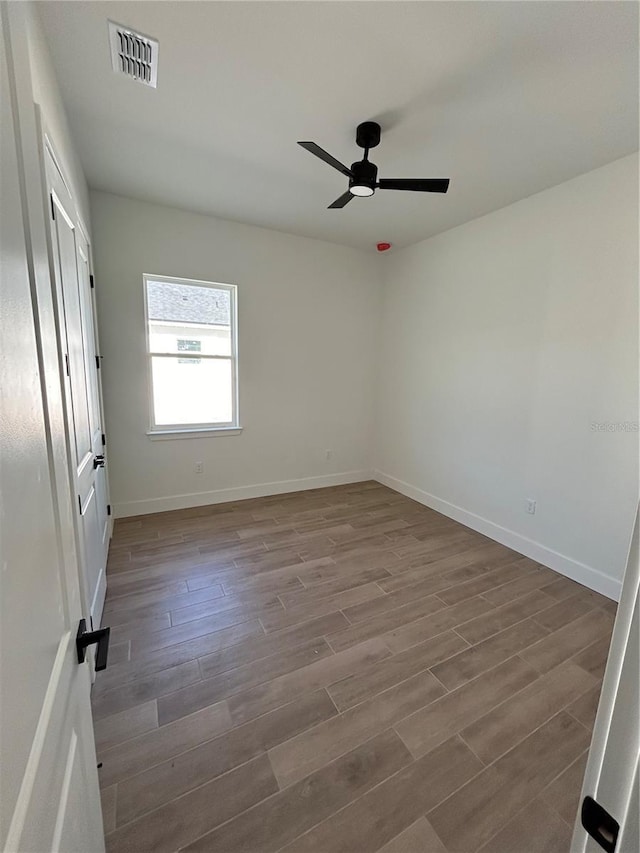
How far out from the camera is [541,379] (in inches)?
112

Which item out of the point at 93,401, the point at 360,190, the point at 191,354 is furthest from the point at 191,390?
the point at 360,190

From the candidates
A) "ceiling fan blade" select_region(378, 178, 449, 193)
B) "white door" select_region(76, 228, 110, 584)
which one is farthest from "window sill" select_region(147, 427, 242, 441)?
"ceiling fan blade" select_region(378, 178, 449, 193)

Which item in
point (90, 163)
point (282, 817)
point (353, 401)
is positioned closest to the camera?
point (282, 817)

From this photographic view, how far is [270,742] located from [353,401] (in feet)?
11.8

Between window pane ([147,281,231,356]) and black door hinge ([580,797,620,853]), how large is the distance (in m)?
3.78

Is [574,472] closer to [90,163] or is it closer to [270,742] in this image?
[270,742]

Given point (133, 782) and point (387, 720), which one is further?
point (387, 720)

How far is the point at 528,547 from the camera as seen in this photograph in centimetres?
297

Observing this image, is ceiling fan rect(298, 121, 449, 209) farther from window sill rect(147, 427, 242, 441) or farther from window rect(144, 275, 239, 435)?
window sill rect(147, 427, 242, 441)

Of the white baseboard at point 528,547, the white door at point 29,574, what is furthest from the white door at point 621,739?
the white baseboard at point 528,547

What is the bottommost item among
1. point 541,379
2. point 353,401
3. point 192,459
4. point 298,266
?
point 192,459

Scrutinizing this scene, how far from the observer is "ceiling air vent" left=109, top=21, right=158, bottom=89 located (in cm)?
155

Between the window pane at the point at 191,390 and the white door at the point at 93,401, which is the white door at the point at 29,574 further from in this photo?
the window pane at the point at 191,390

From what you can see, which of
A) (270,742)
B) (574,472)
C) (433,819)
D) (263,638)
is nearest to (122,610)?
(263,638)
